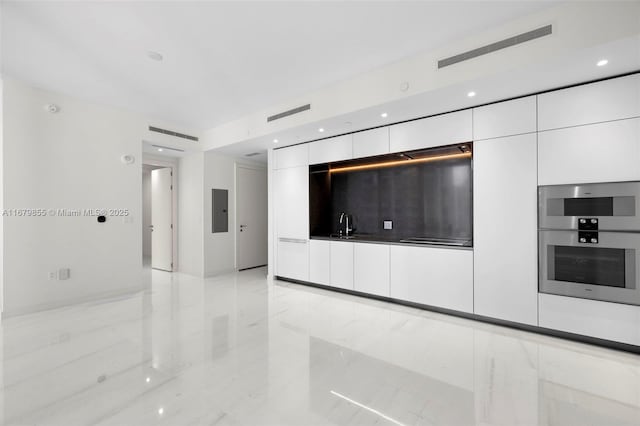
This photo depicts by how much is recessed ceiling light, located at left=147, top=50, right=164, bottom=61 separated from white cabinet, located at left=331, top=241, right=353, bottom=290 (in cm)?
329

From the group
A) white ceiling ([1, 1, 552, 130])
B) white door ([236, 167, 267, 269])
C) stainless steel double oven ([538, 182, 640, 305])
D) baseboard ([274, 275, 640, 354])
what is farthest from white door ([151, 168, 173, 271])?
stainless steel double oven ([538, 182, 640, 305])

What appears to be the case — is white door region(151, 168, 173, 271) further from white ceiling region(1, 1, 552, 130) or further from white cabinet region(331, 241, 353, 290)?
white cabinet region(331, 241, 353, 290)

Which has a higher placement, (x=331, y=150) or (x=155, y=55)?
(x=155, y=55)

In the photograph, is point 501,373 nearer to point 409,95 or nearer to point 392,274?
point 392,274

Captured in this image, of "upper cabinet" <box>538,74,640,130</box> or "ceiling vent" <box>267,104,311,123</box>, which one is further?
"ceiling vent" <box>267,104,311,123</box>

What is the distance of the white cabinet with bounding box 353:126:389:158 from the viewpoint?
13.7 feet

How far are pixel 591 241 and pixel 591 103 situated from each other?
132 centimetres

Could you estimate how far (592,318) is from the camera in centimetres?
279

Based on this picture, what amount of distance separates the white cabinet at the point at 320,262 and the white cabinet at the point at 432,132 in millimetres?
1904

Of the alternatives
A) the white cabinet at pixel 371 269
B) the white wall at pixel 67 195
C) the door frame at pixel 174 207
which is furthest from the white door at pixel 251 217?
the white cabinet at pixel 371 269

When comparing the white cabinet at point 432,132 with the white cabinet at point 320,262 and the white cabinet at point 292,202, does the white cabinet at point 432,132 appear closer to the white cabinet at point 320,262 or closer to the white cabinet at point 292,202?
the white cabinet at point 292,202

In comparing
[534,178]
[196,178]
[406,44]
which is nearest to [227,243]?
[196,178]

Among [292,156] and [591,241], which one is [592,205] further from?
[292,156]

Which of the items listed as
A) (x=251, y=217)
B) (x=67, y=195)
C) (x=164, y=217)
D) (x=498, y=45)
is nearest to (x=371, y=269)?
(x=498, y=45)
